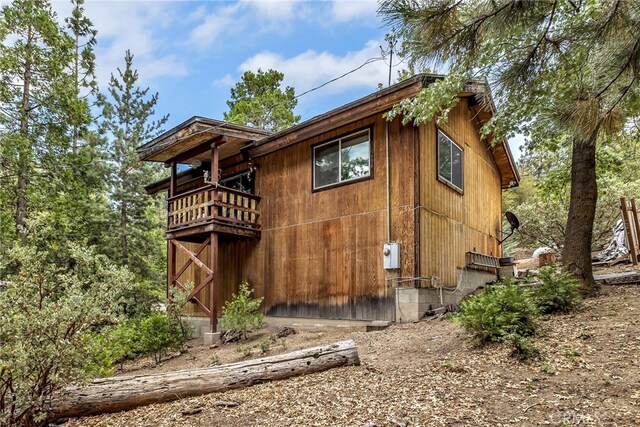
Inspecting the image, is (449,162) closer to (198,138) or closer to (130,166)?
(198,138)

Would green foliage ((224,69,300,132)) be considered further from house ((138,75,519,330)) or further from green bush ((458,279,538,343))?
green bush ((458,279,538,343))

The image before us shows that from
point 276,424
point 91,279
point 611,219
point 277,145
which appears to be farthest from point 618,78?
point 611,219

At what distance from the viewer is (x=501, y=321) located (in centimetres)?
480

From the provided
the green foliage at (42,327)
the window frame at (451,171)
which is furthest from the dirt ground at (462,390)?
the window frame at (451,171)

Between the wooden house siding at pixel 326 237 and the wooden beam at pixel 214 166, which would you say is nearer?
the wooden house siding at pixel 326 237

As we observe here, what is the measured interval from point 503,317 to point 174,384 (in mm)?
3729

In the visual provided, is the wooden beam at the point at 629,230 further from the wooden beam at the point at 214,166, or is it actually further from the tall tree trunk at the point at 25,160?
the tall tree trunk at the point at 25,160

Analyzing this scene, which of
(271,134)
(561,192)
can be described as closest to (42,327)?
(271,134)

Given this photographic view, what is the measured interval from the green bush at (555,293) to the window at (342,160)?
385 centimetres

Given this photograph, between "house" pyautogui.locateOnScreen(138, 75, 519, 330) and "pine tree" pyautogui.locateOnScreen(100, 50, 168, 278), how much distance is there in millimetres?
6903

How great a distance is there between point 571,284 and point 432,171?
3.46 m

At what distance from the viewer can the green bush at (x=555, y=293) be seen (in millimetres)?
5812

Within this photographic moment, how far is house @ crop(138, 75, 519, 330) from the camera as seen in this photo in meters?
8.04

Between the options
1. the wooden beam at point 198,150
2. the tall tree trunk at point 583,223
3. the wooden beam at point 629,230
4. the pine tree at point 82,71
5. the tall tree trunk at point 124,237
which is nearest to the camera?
the tall tree trunk at point 583,223
